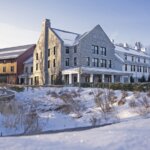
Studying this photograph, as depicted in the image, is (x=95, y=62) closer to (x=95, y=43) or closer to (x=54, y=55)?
(x=95, y=43)

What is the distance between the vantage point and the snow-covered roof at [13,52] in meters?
61.9

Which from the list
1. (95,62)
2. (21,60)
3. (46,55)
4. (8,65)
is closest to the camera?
(95,62)

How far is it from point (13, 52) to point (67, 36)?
18644 mm

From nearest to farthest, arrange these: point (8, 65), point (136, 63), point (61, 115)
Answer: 1. point (61, 115)
2. point (136, 63)
3. point (8, 65)

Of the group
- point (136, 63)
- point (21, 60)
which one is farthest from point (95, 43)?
point (21, 60)

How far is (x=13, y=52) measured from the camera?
64.6 m

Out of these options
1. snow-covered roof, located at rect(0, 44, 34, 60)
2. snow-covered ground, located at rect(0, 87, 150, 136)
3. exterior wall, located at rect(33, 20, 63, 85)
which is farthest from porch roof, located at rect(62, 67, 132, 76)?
snow-covered roof, located at rect(0, 44, 34, 60)

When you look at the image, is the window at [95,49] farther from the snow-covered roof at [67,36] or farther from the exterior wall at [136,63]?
the exterior wall at [136,63]

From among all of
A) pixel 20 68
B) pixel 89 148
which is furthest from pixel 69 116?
pixel 20 68

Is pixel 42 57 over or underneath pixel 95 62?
over

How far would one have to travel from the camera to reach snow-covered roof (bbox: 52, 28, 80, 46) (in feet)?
159

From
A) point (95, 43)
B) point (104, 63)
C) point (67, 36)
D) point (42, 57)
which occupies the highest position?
point (67, 36)

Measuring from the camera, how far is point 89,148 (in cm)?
610

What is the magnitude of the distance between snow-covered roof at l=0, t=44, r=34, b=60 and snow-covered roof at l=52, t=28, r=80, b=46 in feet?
44.3
